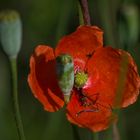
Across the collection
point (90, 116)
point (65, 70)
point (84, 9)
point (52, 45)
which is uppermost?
point (84, 9)

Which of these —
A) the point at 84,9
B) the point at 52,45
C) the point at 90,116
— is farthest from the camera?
the point at 52,45

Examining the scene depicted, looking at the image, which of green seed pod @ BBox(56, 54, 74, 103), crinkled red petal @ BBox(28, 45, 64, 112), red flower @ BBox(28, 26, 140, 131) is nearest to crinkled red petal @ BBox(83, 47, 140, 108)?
red flower @ BBox(28, 26, 140, 131)

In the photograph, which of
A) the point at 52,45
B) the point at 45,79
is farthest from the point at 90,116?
the point at 52,45

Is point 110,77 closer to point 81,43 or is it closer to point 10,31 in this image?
point 81,43

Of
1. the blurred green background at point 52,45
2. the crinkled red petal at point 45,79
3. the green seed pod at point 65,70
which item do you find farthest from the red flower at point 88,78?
the green seed pod at point 65,70

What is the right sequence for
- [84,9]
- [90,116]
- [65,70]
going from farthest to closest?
[90,116]
[84,9]
[65,70]

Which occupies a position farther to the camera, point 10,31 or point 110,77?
point 110,77

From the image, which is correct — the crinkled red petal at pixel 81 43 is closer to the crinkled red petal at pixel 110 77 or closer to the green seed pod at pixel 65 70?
the crinkled red petal at pixel 110 77
